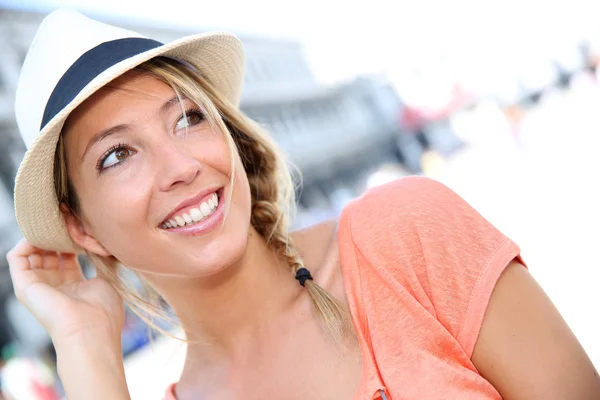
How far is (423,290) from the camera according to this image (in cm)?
124

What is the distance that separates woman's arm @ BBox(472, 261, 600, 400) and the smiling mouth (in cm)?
66

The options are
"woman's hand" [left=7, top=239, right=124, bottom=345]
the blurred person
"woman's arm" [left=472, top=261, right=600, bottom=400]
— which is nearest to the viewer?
"woman's arm" [left=472, top=261, right=600, bottom=400]

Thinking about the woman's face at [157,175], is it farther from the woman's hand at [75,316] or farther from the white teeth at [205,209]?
the woman's hand at [75,316]

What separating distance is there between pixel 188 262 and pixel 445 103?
17.4 feet

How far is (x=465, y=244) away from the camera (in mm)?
1237

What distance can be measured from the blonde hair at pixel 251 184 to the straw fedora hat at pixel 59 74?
4 cm

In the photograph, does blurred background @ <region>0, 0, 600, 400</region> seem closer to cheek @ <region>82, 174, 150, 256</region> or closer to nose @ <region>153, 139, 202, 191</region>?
cheek @ <region>82, 174, 150, 256</region>

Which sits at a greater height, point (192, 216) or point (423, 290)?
point (192, 216)

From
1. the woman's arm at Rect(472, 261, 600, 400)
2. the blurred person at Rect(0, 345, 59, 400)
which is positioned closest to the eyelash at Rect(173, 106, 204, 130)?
the woman's arm at Rect(472, 261, 600, 400)

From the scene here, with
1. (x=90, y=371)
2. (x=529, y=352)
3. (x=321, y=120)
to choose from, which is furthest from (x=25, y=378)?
(x=321, y=120)

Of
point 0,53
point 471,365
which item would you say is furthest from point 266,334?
point 0,53

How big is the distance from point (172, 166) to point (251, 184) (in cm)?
47

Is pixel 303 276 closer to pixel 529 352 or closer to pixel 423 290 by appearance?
pixel 423 290

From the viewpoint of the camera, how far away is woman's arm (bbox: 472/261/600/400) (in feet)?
3.77
